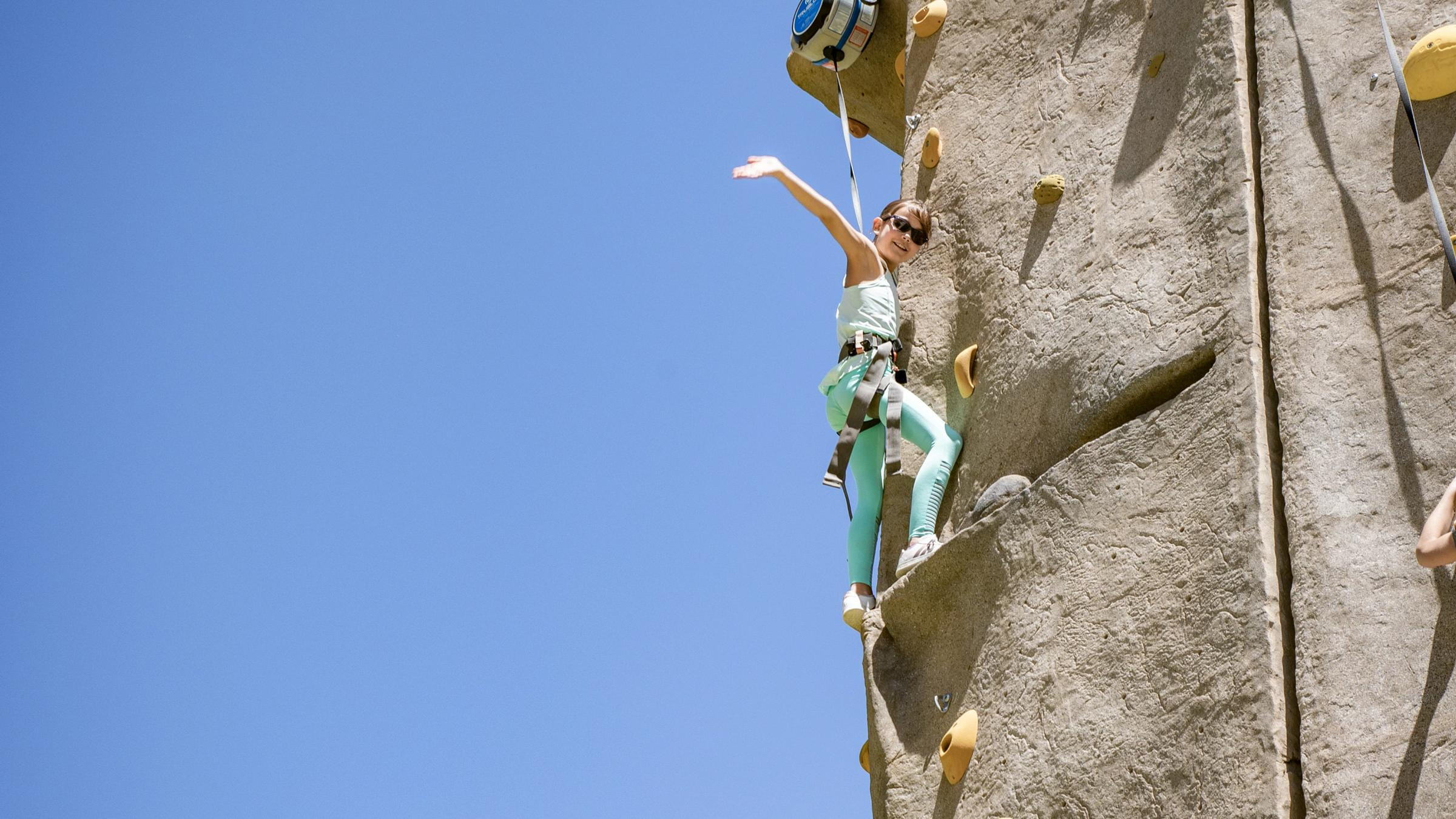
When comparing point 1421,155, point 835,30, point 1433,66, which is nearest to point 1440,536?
point 1421,155

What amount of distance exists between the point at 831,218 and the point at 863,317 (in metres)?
0.37

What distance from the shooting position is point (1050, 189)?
5691 mm

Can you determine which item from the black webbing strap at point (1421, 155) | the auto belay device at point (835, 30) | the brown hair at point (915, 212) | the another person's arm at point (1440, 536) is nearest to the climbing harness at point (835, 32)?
the auto belay device at point (835, 30)

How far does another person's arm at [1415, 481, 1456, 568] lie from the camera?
3.85 meters

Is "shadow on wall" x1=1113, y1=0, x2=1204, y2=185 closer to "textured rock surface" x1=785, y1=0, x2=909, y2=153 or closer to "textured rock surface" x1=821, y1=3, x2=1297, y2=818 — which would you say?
"textured rock surface" x1=821, y1=3, x2=1297, y2=818

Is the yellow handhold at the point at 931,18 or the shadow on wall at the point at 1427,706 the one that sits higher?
the yellow handhold at the point at 931,18

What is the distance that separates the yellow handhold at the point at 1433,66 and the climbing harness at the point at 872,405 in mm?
1931

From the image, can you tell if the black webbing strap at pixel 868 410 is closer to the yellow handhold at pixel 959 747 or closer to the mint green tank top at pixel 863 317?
the mint green tank top at pixel 863 317

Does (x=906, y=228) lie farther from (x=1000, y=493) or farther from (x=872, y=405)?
(x=1000, y=493)

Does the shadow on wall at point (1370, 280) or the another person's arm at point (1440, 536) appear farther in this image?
the shadow on wall at point (1370, 280)

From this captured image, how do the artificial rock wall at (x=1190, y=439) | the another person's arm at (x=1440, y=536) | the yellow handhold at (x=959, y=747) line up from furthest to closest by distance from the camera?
1. the yellow handhold at (x=959, y=747)
2. the artificial rock wall at (x=1190, y=439)
3. the another person's arm at (x=1440, y=536)

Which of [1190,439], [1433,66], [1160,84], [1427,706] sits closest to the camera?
[1427,706]

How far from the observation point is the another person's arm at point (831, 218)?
5.85m

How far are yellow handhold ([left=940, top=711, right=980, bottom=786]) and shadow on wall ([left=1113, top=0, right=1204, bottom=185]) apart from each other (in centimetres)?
179
